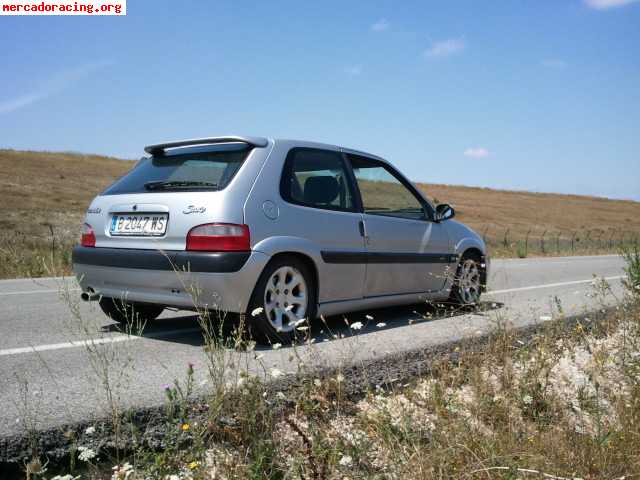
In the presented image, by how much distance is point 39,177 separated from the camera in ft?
135

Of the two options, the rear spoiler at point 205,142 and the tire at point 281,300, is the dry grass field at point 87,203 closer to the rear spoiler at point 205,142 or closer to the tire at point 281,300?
the rear spoiler at point 205,142

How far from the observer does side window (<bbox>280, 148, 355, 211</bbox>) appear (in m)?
5.38

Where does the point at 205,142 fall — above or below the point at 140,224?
above

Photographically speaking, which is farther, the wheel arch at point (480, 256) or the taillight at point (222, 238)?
the wheel arch at point (480, 256)

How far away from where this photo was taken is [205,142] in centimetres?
546

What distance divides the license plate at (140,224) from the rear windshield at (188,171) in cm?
23

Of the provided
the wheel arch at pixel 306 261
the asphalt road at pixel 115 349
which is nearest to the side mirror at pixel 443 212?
the asphalt road at pixel 115 349

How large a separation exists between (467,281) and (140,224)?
12.1ft

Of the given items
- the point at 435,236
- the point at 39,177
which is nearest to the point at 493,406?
the point at 435,236

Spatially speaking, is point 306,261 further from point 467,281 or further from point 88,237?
point 467,281

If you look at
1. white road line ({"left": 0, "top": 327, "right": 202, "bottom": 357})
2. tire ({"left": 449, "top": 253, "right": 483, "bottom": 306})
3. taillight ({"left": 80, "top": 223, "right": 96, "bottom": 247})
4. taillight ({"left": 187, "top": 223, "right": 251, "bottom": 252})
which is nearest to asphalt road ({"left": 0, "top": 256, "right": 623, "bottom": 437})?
white road line ({"left": 0, "top": 327, "right": 202, "bottom": 357})

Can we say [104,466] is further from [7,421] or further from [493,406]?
[493,406]

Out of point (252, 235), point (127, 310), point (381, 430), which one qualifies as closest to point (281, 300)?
point (252, 235)

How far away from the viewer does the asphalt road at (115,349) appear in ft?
11.6
